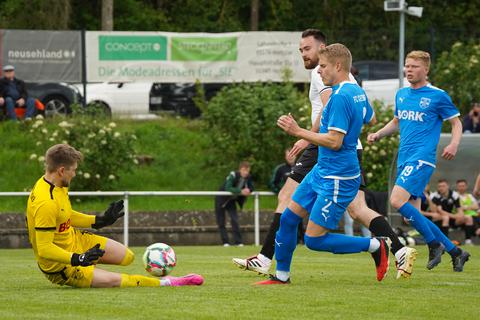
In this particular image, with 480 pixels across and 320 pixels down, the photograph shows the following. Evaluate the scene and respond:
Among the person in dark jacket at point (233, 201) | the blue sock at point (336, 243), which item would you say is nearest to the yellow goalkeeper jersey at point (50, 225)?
the blue sock at point (336, 243)

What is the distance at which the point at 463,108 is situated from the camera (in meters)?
27.8

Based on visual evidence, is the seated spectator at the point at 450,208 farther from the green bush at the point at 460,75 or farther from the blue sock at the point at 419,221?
the blue sock at the point at 419,221

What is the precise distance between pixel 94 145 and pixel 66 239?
49.6 feet

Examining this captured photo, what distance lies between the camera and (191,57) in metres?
28.3

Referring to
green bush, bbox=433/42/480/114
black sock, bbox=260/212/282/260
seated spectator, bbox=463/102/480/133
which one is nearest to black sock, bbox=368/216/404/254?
black sock, bbox=260/212/282/260

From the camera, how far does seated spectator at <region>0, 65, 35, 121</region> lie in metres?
25.9

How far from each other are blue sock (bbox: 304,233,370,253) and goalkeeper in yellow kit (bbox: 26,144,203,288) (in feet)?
3.42

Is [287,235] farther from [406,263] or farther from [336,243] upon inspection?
[406,263]

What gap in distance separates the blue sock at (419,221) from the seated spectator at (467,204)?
942 cm

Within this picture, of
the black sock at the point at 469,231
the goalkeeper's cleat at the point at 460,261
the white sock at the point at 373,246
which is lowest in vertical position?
the black sock at the point at 469,231

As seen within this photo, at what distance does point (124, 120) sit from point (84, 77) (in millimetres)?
1673

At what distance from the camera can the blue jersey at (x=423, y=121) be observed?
40.1 ft

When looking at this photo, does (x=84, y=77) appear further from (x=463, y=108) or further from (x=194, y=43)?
(x=463, y=108)

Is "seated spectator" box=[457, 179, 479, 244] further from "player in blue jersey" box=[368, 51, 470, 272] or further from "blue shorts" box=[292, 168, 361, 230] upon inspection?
"blue shorts" box=[292, 168, 361, 230]
